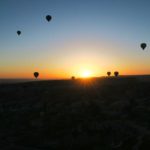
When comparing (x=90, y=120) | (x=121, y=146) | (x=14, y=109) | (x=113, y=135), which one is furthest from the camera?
(x=14, y=109)

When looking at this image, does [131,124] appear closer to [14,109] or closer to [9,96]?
[14,109]

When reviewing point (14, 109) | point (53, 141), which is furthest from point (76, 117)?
point (14, 109)

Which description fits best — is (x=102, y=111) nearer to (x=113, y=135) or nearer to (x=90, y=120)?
(x=90, y=120)

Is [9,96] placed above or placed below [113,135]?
above

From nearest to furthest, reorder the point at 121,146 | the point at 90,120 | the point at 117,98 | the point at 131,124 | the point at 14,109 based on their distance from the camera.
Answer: the point at 121,146 < the point at 131,124 < the point at 90,120 < the point at 117,98 < the point at 14,109

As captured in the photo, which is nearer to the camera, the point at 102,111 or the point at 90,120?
the point at 90,120

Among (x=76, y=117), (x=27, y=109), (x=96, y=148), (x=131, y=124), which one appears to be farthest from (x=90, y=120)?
(x=27, y=109)
